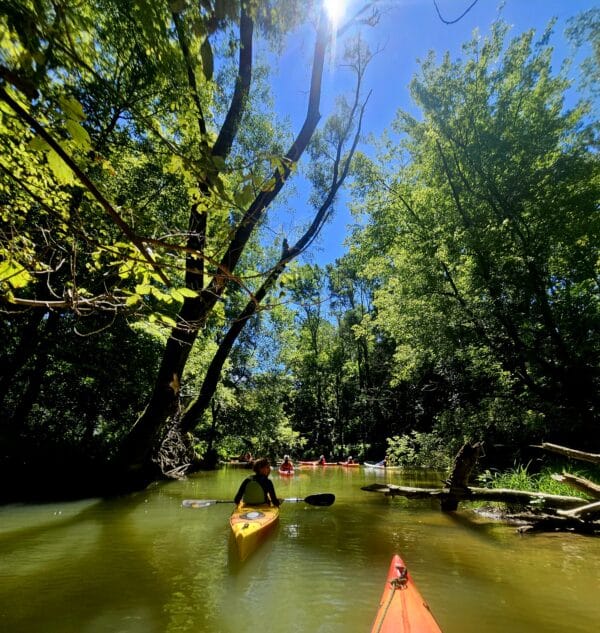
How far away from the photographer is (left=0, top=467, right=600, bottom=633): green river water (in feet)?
10.3

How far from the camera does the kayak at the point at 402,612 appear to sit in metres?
2.39

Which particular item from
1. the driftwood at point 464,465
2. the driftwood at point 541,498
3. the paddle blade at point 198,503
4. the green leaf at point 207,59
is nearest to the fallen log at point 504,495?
the driftwood at point 541,498

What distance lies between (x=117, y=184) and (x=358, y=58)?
7.55 metres

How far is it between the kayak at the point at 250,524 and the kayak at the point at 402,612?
8.33 ft

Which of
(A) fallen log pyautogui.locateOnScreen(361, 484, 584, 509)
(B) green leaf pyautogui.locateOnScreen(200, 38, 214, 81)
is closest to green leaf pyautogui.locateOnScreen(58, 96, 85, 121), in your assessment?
(B) green leaf pyautogui.locateOnScreen(200, 38, 214, 81)

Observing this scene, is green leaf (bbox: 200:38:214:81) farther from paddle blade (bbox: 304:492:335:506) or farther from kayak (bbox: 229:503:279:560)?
paddle blade (bbox: 304:492:335:506)

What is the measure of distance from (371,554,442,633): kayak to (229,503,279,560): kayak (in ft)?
8.33

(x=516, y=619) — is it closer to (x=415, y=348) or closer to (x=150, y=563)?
(x=150, y=563)

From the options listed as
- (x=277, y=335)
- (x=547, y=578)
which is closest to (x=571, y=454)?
(x=547, y=578)

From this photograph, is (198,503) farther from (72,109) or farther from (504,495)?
(72,109)

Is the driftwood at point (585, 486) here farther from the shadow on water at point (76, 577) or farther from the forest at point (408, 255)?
the shadow on water at point (76, 577)

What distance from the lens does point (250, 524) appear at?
5.41 meters

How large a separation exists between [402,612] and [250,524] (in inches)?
132

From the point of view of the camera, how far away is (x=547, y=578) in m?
4.03
